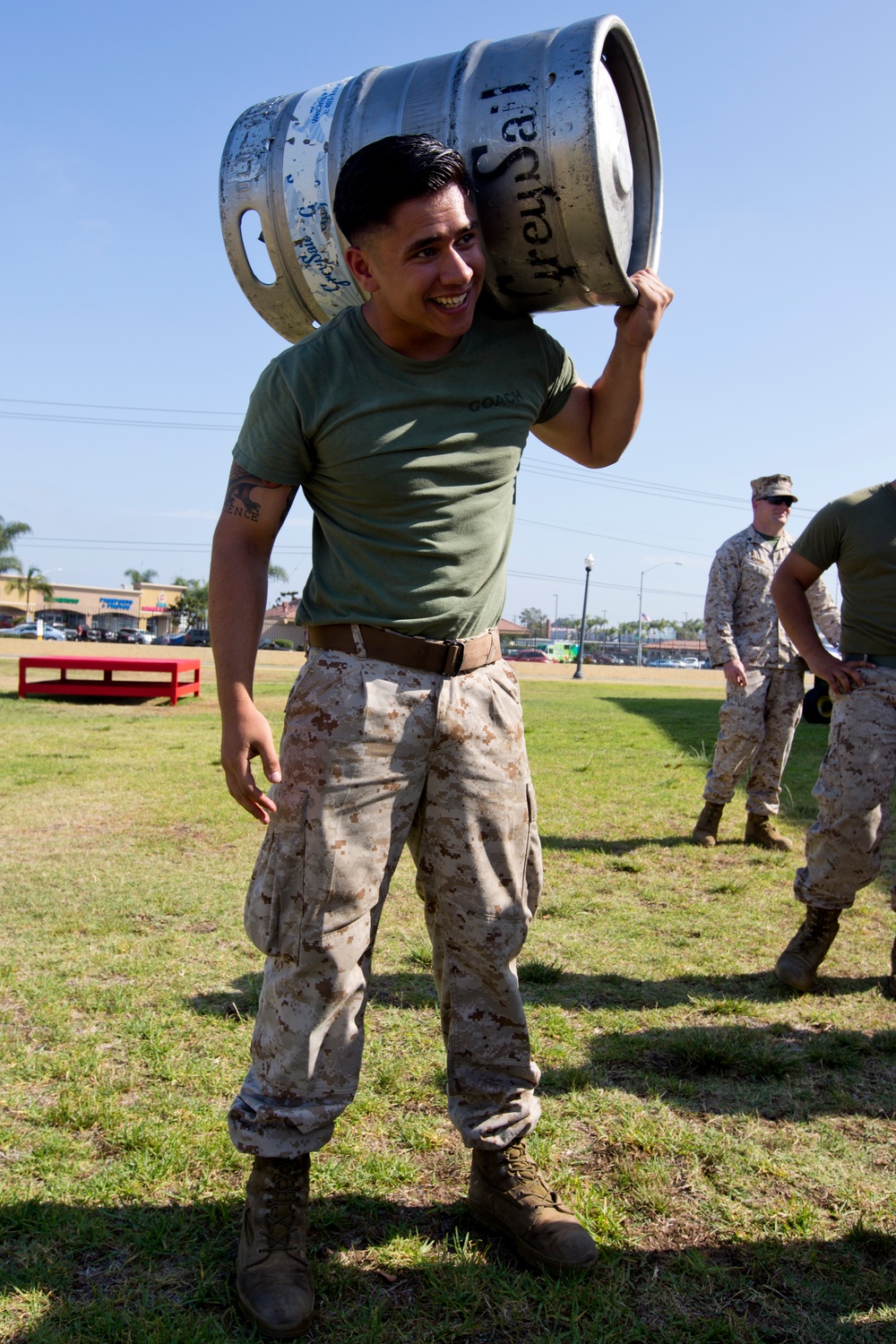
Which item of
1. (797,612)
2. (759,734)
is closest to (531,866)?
(797,612)

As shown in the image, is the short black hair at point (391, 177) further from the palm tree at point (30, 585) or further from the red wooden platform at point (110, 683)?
the palm tree at point (30, 585)

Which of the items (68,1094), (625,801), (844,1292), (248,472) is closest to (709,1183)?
(844,1292)

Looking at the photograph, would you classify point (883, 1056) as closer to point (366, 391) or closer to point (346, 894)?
point (346, 894)

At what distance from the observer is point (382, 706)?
2098mm

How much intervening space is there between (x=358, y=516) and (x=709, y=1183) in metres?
1.81

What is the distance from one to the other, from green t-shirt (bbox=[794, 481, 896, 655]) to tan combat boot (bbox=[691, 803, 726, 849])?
278 centimetres

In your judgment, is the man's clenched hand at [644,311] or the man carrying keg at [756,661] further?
the man carrying keg at [756,661]

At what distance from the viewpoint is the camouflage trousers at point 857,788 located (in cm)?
368

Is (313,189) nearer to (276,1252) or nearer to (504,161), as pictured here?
(504,161)

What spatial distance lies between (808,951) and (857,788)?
2.22 feet

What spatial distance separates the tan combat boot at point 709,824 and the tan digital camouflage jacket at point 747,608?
0.92 m

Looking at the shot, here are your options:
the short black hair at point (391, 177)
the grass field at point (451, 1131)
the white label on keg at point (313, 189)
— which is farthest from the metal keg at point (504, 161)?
the grass field at point (451, 1131)

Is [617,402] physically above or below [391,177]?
below

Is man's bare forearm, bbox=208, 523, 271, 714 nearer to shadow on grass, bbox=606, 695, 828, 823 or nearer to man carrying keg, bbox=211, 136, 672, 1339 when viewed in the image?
man carrying keg, bbox=211, 136, 672, 1339
